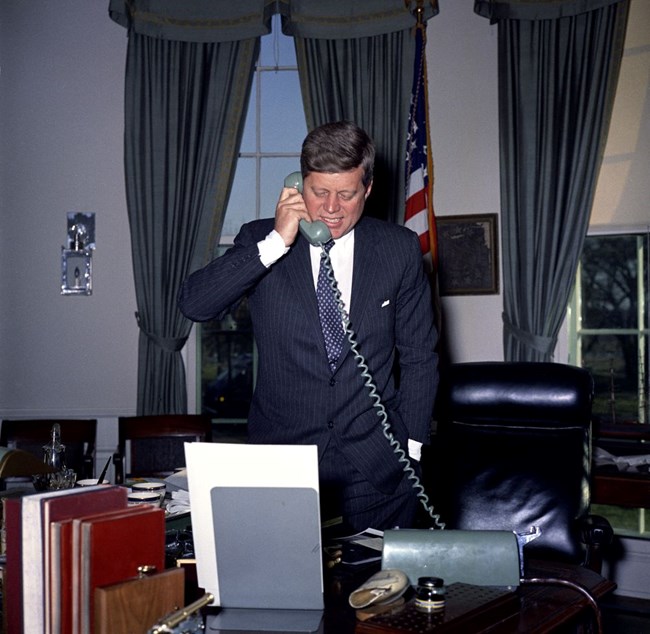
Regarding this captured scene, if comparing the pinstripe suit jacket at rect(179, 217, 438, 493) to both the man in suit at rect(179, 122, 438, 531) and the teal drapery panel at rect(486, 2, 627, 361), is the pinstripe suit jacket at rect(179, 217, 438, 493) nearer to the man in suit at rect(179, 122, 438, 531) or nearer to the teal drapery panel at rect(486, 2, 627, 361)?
the man in suit at rect(179, 122, 438, 531)

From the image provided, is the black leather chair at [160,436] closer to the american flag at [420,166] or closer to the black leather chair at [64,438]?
the black leather chair at [64,438]

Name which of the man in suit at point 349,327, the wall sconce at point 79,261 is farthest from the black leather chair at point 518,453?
the wall sconce at point 79,261

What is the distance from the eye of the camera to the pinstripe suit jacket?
2.14m

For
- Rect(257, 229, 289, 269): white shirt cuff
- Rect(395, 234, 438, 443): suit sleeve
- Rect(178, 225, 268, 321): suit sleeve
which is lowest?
Rect(395, 234, 438, 443): suit sleeve

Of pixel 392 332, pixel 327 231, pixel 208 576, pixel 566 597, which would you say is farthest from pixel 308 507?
pixel 392 332

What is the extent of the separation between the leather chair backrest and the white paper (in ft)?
4.83

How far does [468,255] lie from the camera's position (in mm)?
4637

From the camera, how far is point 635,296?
4410 mm

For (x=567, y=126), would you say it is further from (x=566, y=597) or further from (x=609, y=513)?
(x=566, y=597)

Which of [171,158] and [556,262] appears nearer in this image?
[556,262]

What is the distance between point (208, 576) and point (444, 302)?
350 centimetres

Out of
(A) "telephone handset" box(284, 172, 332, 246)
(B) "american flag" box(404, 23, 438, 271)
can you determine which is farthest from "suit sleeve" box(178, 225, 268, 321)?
(B) "american flag" box(404, 23, 438, 271)

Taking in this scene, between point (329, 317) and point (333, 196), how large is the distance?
350 millimetres

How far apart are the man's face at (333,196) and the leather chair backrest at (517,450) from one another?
0.96 meters
